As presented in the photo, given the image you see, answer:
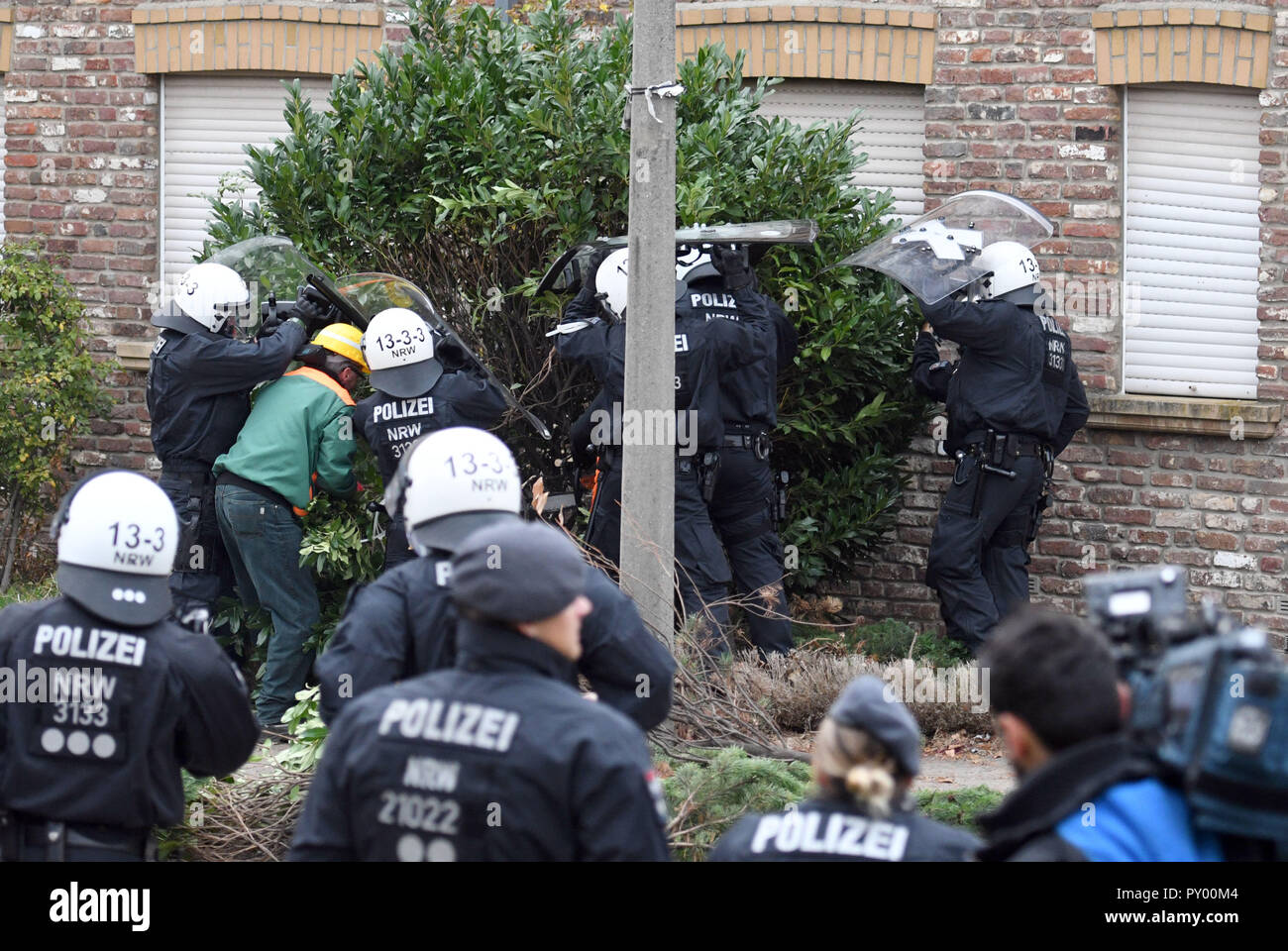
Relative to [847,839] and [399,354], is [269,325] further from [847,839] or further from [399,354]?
[847,839]

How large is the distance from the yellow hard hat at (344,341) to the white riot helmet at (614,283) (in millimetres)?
1195

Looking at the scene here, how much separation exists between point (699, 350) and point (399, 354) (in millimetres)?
1330

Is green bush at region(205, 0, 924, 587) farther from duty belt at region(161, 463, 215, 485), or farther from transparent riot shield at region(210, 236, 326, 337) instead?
duty belt at region(161, 463, 215, 485)

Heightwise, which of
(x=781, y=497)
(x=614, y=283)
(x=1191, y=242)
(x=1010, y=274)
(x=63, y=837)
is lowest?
(x=63, y=837)

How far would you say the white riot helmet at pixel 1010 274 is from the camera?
732cm

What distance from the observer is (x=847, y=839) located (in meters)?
2.44

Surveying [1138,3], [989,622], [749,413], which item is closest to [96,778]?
[749,413]

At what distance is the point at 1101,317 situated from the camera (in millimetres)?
8414

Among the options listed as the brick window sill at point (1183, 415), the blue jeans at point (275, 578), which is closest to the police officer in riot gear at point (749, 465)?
the blue jeans at point (275, 578)

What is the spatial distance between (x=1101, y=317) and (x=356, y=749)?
6.67 metres

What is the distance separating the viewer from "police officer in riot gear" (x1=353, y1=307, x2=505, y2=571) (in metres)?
6.50

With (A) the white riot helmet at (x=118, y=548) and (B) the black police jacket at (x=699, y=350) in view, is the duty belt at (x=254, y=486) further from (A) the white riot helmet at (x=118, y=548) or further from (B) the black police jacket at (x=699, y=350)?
(A) the white riot helmet at (x=118, y=548)

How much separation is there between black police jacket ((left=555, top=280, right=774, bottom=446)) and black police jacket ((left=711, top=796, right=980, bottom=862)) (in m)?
4.27

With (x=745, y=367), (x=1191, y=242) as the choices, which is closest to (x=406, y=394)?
(x=745, y=367)
